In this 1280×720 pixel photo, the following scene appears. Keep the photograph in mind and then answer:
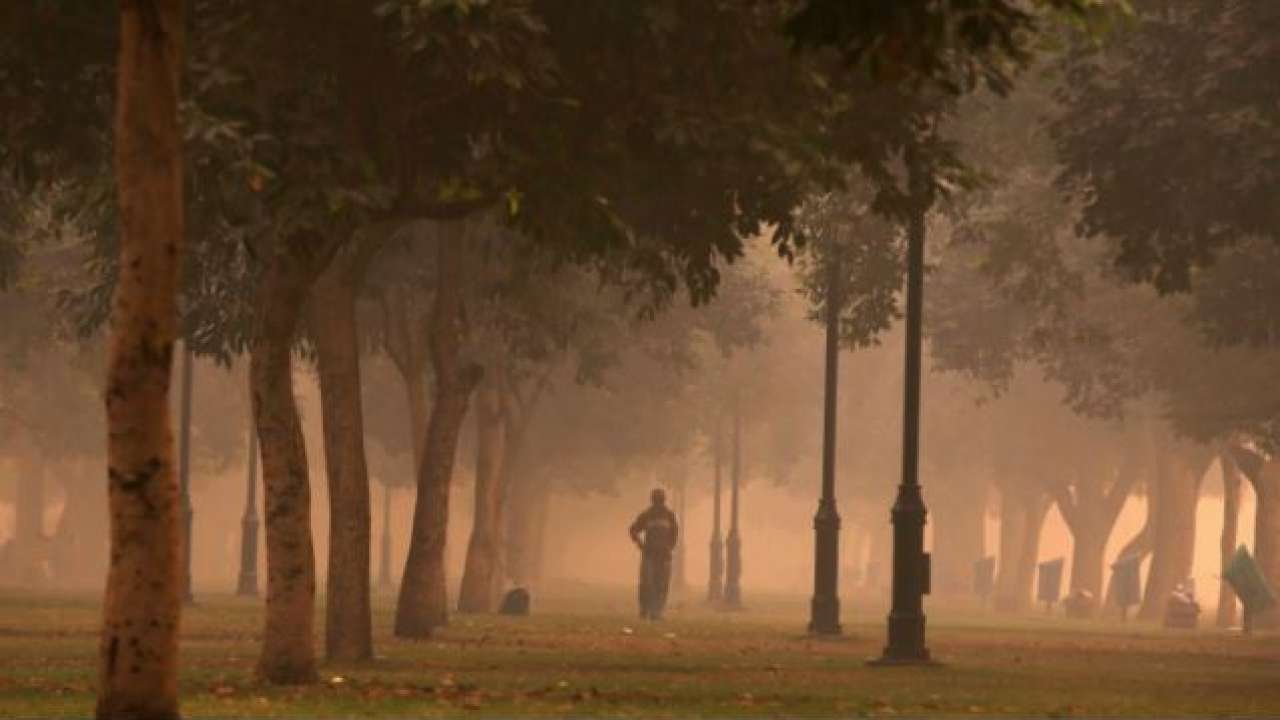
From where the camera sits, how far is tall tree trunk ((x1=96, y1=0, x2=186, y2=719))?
1327 centimetres

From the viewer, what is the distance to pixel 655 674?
79.5ft

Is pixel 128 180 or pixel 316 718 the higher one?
pixel 128 180

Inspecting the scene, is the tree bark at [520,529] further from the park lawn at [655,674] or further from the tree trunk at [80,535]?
the park lawn at [655,674]

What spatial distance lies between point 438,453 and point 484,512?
11970 mm

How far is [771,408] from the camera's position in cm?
8162

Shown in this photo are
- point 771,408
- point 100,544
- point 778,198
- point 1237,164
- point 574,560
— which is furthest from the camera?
point 574,560

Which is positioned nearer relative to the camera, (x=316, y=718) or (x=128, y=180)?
(x=128, y=180)

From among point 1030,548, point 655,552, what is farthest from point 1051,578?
point 655,552

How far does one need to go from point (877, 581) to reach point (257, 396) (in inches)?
3421

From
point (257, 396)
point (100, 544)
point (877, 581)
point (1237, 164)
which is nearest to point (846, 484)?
point (877, 581)

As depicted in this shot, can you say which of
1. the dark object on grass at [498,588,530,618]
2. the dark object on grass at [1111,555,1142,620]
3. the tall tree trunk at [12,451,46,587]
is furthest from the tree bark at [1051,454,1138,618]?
the dark object on grass at [498,588,530,618]

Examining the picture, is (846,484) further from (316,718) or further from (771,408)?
(316,718)

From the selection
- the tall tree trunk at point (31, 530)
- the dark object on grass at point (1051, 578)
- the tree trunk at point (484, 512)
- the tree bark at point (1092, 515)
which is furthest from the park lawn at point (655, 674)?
the tall tree trunk at point (31, 530)

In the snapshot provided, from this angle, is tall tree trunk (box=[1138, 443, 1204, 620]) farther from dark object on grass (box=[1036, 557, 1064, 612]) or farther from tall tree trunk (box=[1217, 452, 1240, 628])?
dark object on grass (box=[1036, 557, 1064, 612])
